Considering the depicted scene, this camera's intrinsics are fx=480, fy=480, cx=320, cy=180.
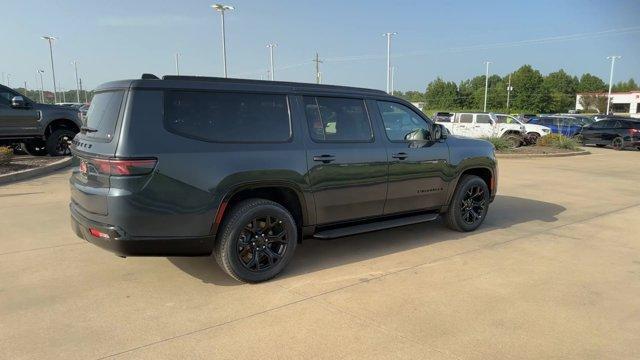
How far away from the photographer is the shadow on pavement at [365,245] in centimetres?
492

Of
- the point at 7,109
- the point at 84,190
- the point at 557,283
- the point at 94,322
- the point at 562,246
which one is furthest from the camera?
the point at 7,109

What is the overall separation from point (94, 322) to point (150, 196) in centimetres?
105

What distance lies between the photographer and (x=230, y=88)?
443 cm

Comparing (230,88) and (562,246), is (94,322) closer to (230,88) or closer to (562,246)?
(230,88)

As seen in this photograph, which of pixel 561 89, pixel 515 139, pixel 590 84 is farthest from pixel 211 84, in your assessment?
pixel 590 84

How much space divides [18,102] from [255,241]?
33.9 feet

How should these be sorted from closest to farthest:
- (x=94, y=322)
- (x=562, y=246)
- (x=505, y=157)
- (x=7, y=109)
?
(x=94, y=322), (x=562, y=246), (x=7, y=109), (x=505, y=157)

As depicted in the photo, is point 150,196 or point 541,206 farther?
point 541,206

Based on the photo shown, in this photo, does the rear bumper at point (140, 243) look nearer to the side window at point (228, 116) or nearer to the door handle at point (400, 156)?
the side window at point (228, 116)

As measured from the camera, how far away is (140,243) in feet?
12.9

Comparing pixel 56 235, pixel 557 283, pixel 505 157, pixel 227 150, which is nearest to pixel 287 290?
pixel 227 150

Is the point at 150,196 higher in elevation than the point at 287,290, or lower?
higher

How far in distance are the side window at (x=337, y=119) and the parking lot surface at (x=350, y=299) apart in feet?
4.46

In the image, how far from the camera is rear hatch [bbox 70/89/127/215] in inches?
155
